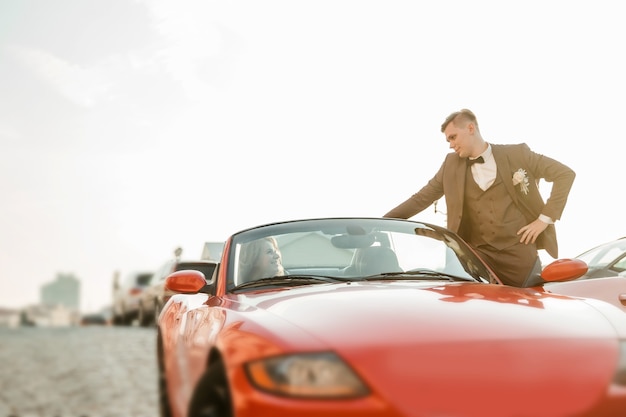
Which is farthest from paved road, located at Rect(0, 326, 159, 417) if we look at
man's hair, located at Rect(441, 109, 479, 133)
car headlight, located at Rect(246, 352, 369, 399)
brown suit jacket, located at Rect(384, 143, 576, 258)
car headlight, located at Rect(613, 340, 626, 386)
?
car headlight, located at Rect(613, 340, 626, 386)

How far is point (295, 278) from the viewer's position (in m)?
4.01

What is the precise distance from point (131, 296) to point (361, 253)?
1960 centimetres

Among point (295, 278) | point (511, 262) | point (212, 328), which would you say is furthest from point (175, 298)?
point (511, 262)

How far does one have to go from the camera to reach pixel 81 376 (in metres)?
10.7

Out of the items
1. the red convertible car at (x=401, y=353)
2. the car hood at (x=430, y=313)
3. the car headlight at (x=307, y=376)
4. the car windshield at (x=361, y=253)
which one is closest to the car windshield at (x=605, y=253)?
the car windshield at (x=361, y=253)

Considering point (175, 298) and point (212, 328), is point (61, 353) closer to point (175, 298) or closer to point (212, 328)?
point (175, 298)

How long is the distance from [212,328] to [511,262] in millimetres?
2843

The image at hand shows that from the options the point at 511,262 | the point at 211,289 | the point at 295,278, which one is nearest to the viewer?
the point at 295,278

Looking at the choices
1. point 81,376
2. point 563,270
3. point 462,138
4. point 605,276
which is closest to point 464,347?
point 563,270

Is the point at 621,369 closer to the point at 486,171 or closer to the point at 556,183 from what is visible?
the point at 556,183

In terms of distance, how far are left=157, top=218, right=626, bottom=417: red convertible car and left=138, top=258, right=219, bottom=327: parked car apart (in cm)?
915

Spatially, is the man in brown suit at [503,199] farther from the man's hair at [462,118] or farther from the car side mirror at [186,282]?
the car side mirror at [186,282]

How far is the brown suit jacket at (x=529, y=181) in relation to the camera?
17.8 feet

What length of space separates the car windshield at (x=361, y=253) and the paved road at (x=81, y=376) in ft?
11.5
